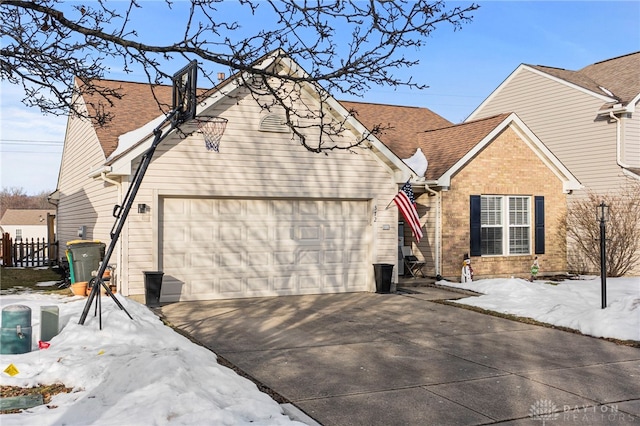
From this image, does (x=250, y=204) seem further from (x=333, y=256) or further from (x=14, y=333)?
(x=14, y=333)

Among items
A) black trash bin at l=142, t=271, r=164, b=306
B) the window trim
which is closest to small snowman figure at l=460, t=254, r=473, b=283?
the window trim

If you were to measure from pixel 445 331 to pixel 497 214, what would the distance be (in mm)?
8070

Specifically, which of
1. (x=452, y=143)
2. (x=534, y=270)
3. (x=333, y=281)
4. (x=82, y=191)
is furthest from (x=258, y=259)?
(x=534, y=270)

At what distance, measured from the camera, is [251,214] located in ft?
45.1

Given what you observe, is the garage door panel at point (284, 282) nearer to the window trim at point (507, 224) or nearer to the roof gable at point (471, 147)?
the roof gable at point (471, 147)

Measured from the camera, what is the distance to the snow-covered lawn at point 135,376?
16.8 feet

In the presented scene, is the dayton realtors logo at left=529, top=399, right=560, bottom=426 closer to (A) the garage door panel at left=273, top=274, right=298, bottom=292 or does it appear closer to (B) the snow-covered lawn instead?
(B) the snow-covered lawn

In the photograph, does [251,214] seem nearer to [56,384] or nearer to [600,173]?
[56,384]

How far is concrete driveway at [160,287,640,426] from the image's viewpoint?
588 centimetres

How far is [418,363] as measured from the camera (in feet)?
25.6

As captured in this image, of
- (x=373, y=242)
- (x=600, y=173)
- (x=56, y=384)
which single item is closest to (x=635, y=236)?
(x=600, y=173)

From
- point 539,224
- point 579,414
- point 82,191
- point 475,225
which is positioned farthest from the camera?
point 82,191

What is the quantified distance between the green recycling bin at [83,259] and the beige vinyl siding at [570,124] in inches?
599

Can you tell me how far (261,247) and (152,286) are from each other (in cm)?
271
